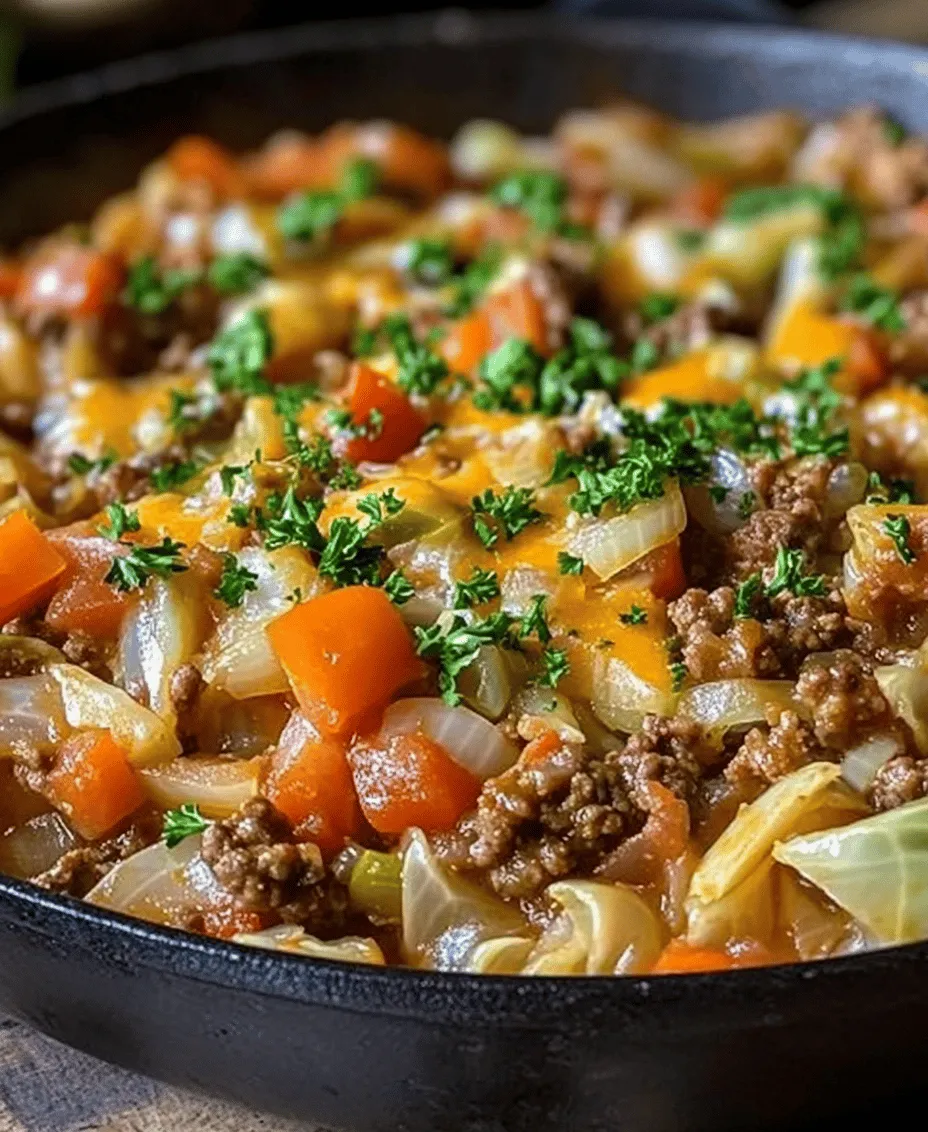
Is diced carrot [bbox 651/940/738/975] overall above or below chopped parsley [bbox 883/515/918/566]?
below

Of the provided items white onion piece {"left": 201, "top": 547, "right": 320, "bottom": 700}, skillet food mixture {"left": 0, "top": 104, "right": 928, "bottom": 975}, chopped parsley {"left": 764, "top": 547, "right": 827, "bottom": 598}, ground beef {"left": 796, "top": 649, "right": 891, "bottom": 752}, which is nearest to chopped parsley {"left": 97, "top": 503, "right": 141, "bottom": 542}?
skillet food mixture {"left": 0, "top": 104, "right": 928, "bottom": 975}

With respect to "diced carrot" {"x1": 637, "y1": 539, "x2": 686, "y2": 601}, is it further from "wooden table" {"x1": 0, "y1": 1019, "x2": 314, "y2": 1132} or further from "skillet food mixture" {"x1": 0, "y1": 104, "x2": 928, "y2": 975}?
"wooden table" {"x1": 0, "y1": 1019, "x2": 314, "y2": 1132}

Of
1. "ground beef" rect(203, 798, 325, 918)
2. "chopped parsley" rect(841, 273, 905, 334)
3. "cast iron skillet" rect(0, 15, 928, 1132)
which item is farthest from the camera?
"chopped parsley" rect(841, 273, 905, 334)

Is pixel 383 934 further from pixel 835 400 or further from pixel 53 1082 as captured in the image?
pixel 835 400

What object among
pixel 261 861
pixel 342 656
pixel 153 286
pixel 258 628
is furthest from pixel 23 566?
pixel 153 286

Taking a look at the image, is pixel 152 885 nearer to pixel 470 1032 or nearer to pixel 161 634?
pixel 161 634

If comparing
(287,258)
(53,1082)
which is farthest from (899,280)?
(53,1082)

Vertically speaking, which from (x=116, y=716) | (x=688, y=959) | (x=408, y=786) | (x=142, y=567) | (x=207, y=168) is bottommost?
(x=688, y=959)

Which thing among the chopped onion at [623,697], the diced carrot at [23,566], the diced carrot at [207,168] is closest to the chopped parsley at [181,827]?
the diced carrot at [23,566]
